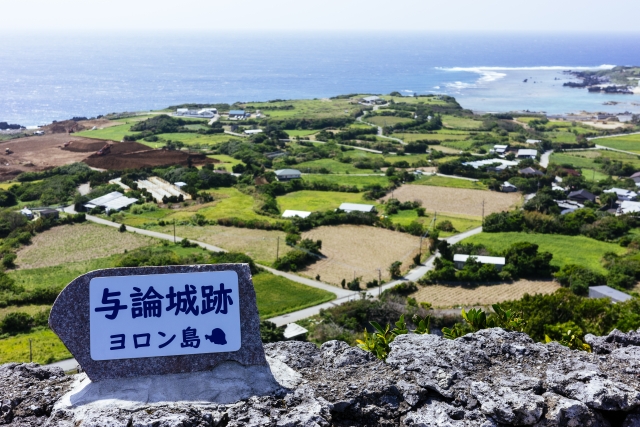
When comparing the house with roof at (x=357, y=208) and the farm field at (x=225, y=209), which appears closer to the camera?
the farm field at (x=225, y=209)

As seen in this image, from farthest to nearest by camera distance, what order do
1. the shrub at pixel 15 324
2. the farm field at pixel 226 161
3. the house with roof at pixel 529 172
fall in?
the farm field at pixel 226 161 → the house with roof at pixel 529 172 → the shrub at pixel 15 324

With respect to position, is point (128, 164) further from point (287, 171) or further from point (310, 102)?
point (310, 102)

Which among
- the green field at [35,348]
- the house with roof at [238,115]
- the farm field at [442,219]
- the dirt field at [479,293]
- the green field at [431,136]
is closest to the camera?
the green field at [35,348]

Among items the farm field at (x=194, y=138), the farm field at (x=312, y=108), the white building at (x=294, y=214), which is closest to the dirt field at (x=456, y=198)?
the white building at (x=294, y=214)

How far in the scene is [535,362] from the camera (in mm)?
9344

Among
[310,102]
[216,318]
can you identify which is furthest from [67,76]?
[216,318]

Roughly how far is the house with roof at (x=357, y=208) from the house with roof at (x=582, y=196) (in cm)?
1726

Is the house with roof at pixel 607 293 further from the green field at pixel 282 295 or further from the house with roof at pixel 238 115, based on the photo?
the house with roof at pixel 238 115

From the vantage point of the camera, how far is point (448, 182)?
173 feet

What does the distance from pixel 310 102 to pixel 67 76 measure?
228ft

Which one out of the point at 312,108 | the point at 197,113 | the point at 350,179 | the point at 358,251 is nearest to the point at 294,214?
the point at 358,251

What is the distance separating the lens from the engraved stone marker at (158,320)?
8.63m

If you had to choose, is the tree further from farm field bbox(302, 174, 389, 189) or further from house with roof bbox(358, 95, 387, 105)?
house with roof bbox(358, 95, 387, 105)

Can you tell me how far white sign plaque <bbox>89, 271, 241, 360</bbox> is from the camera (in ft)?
28.6
